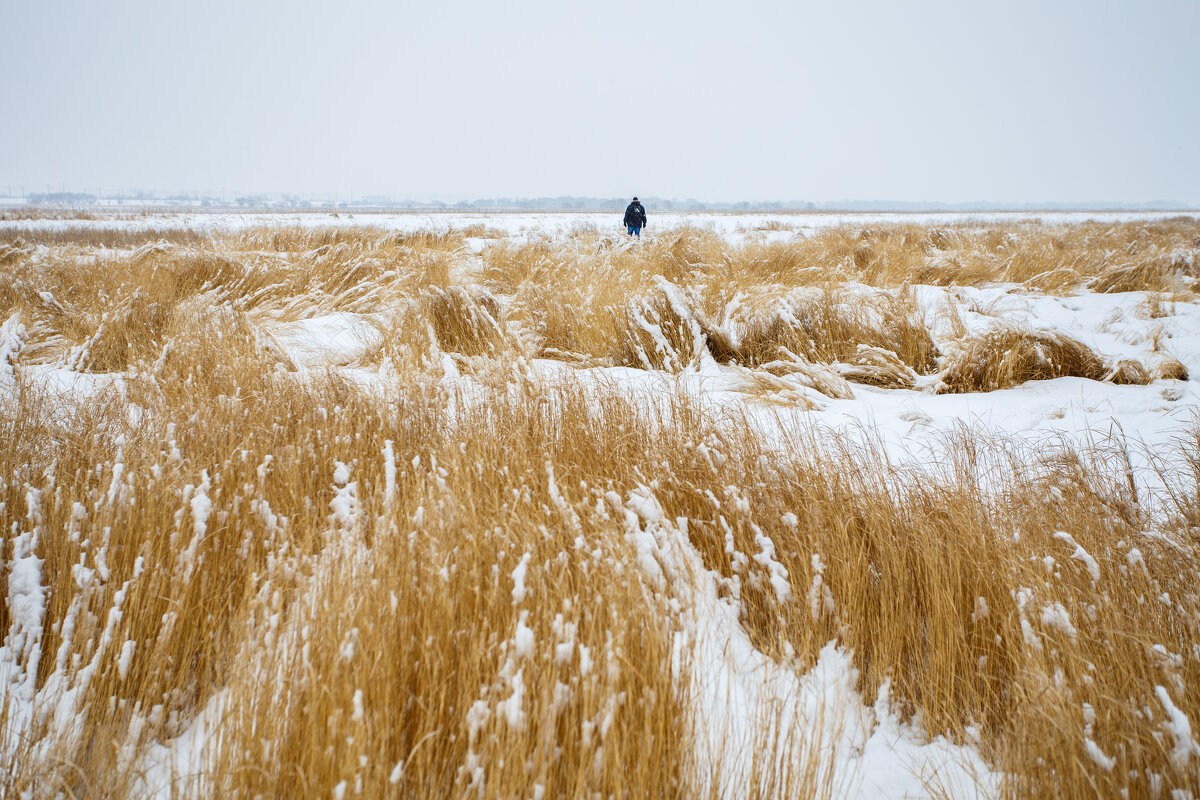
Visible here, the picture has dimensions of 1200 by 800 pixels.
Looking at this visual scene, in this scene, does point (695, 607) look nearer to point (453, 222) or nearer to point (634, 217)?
point (634, 217)

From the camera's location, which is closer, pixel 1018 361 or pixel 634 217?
pixel 1018 361

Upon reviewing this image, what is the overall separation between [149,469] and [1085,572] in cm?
307

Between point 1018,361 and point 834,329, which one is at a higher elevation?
point 834,329

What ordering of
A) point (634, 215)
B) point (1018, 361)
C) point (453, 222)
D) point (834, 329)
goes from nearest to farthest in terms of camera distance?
point (1018, 361) < point (834, 329) < point (634, 215) < point (453, 222)

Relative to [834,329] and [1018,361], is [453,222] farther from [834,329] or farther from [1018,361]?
[1018,361]

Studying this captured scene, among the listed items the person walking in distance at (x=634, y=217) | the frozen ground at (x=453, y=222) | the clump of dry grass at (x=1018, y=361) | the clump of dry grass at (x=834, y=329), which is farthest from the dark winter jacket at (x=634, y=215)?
the clump of dry grass at (x=1018, y=361)

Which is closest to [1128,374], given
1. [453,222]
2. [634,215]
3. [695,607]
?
[695,607]

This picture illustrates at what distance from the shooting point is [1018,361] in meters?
4.37

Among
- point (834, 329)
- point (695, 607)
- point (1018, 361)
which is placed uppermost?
point (834, 329)

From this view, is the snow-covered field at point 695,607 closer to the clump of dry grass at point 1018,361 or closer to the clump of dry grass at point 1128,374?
the clump of dry grass at point 1128,374

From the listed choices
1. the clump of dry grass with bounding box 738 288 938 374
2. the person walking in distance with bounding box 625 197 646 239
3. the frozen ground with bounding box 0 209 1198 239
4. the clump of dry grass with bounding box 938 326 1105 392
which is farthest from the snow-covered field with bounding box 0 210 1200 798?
the person walking in distance with bounding box 625 197 646 239

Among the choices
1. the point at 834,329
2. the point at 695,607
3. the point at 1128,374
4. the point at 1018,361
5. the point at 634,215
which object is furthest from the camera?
the point at 634,215

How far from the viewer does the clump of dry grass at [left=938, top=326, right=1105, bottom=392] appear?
171 inches

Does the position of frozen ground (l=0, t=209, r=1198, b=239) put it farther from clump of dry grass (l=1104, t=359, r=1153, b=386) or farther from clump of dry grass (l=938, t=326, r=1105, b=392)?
clump of dry grass (l=1104, t=359, r=1153, b=386)
